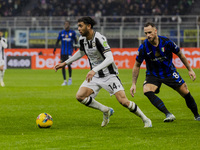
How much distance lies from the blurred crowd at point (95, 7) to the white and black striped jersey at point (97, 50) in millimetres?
27137

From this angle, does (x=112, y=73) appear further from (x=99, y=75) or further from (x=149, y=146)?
(x=149, y=146)

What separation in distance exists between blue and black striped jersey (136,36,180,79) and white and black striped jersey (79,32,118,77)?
667 mm

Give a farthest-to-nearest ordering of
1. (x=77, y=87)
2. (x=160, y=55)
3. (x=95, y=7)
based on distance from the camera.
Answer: (x=95, y=7), (x=77, y=87), (x=160, y=55)

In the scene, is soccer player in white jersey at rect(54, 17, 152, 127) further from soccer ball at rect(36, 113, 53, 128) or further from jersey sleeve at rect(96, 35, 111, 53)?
soccer ball at rect(36, 113, 53, 128)

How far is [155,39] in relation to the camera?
8.44 m

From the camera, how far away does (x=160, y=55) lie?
8.48 meters

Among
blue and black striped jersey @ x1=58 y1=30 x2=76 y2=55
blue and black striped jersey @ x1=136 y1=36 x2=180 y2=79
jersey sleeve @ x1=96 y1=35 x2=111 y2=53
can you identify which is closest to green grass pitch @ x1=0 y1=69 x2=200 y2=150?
blue and black striped jersey @ x1=136 y1=36 x2=180 y2=79

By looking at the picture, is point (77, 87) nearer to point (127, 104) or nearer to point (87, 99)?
point (87, 99)

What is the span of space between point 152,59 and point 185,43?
21.8m

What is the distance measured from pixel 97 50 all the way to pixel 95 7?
1146 inches

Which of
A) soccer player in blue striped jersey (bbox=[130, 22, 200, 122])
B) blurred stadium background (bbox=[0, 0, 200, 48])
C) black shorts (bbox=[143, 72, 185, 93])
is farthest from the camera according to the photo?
blurred stadium background (bbox=[0, 0, 200, 48])

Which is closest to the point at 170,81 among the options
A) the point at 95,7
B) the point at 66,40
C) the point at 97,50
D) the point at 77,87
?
the point at 97,50

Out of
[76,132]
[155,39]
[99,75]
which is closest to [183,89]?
[155,39]

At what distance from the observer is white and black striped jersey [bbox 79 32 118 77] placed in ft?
26.0
